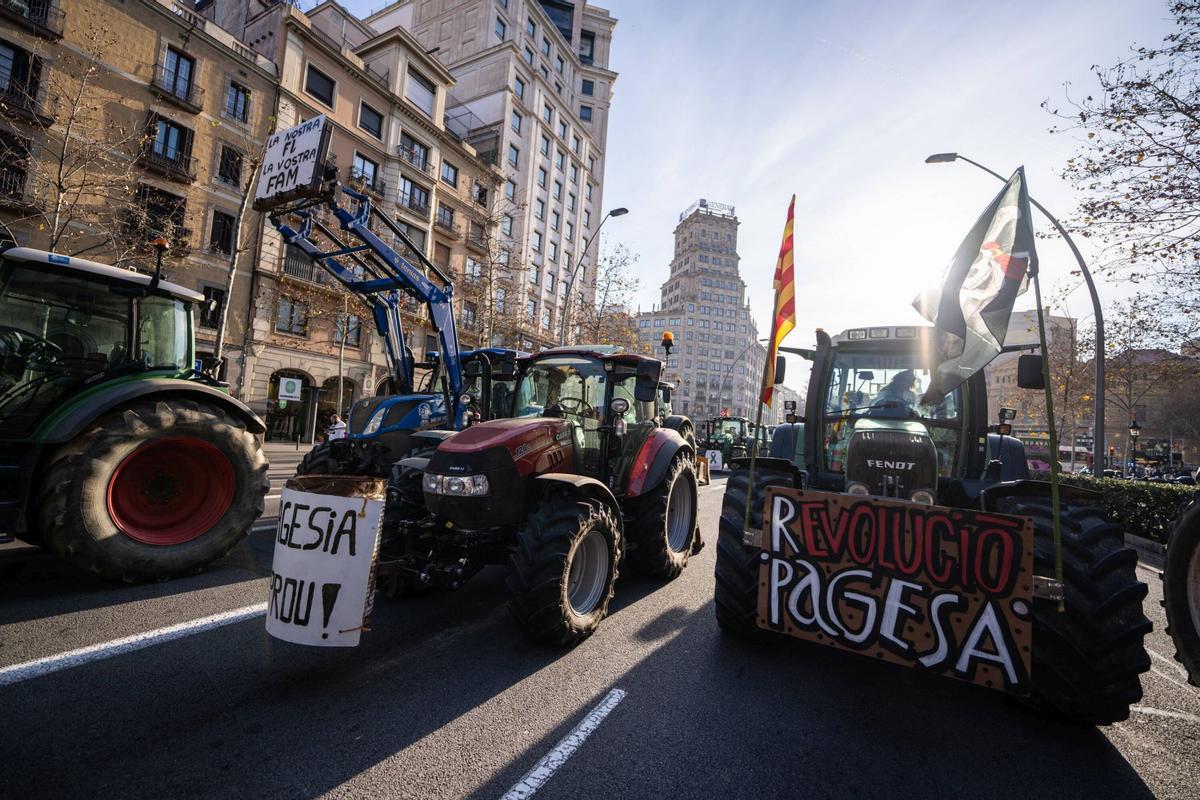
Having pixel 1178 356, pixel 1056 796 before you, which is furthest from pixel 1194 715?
pixel 1178 356

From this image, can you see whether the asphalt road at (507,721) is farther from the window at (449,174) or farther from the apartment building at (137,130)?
the window at (449,174)

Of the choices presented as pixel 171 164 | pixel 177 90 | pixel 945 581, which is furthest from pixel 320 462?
pixel 177 90

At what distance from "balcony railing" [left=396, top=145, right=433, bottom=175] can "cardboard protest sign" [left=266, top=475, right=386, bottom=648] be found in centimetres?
2658

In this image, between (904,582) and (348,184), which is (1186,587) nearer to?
(904,582)

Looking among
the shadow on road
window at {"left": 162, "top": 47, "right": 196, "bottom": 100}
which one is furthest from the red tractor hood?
window at {"left": 162, "top": 47, "right": 196, "bottom": 100}

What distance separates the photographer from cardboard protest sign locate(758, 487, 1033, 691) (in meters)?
2.46

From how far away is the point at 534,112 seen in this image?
1437 inches

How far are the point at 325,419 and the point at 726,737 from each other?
24.2 m

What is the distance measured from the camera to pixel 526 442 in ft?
12.5

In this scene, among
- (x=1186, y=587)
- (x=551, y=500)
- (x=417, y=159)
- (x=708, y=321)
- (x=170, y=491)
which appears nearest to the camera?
(x=1186, y=587)

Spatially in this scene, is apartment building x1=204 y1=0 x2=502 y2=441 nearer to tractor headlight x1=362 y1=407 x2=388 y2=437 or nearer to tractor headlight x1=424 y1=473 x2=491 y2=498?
tractor headlight x1=362 y1=407 x2=388 y2=437

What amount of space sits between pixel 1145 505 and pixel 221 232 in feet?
89.3

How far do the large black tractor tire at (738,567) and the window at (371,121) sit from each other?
26.6m

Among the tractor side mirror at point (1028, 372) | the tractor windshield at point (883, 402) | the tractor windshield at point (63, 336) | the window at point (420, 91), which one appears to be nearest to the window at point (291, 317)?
the window at point (420, 91)
